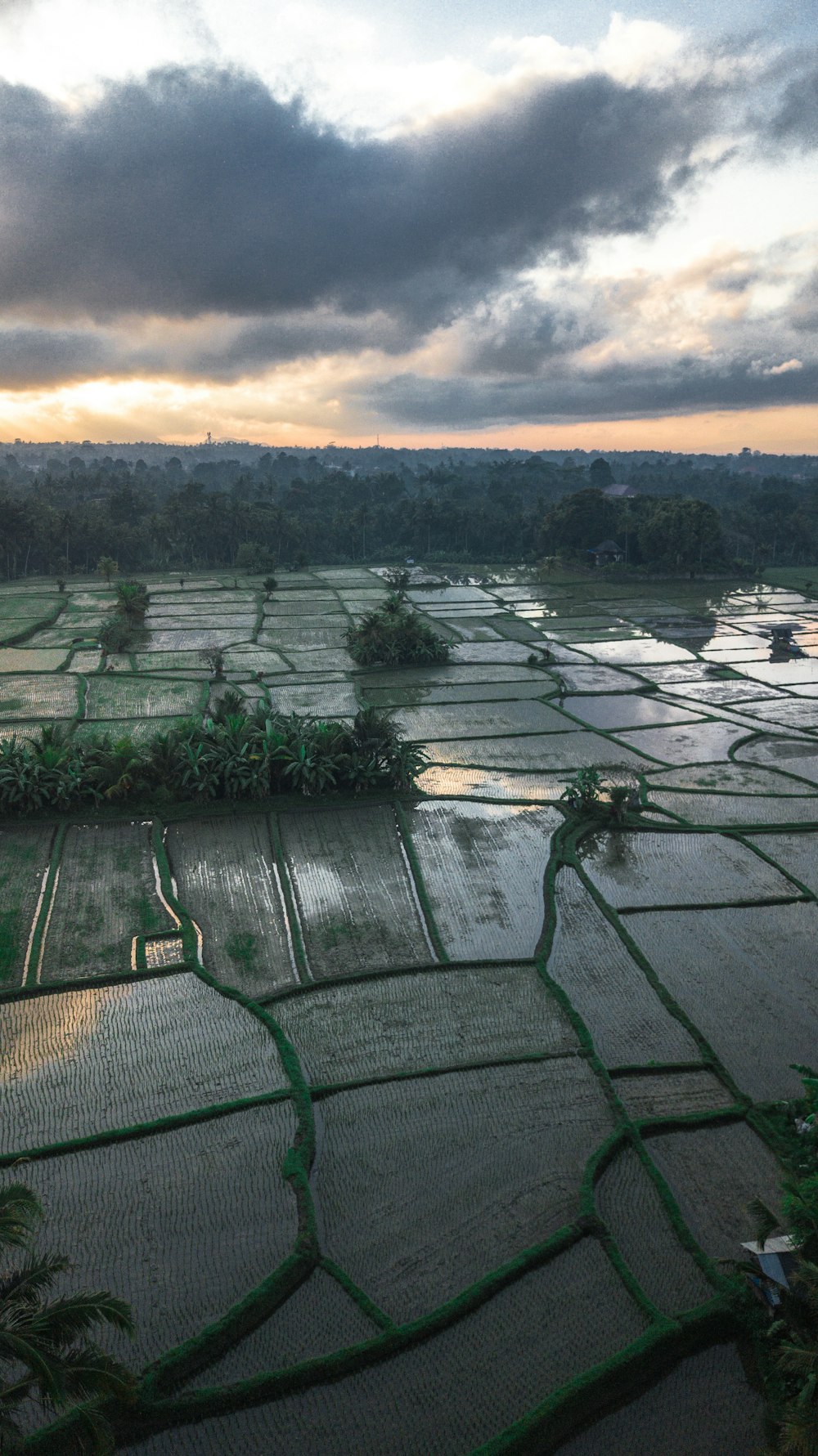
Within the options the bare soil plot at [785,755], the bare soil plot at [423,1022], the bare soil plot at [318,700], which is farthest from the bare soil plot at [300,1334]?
the bare soil plot at [318,700]

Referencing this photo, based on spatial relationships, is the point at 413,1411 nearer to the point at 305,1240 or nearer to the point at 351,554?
the point at 305,1240

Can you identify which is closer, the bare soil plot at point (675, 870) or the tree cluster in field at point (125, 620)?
the bare soil plot at point (675, 870)

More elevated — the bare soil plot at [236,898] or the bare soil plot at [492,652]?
the bare soil plot at [492,652]

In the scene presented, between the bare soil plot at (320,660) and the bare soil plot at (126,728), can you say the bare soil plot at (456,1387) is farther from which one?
the bare soil plot at (320,660)

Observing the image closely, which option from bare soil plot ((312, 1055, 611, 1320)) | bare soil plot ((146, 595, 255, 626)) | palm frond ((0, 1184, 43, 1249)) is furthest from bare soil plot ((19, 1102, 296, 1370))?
bare soil plot ((146, 595, 255, 626))

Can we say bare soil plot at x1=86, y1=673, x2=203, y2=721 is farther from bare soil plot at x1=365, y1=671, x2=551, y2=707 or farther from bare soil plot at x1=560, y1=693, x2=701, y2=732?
bare soil plot at x1=560, y1=693, x2=701, y2=732

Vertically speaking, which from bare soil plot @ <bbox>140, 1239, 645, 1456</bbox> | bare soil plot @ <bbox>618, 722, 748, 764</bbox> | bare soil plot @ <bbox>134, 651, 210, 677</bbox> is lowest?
bare soil plot @ <bbox>140, 1239, 645, 1456</bbox>

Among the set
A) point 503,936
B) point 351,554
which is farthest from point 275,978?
point 351,554
